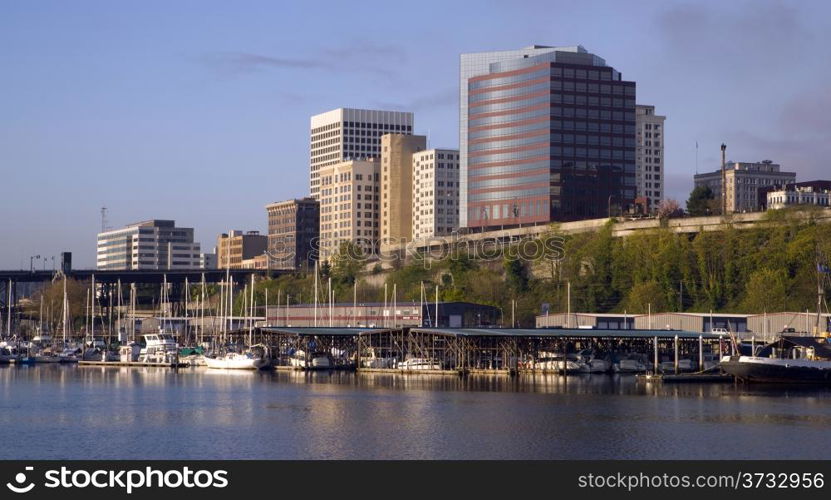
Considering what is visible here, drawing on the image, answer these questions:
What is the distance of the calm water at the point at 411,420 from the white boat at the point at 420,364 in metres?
12.4

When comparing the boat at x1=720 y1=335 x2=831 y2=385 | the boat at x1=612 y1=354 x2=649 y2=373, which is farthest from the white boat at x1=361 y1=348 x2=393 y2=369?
the boat at x1=720 y1=335 x2=831 y2=385

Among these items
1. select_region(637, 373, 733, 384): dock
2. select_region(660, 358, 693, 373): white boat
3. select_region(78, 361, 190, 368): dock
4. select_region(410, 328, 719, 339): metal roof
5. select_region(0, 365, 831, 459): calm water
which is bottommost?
select_region(78, 361, 190, 368): dock

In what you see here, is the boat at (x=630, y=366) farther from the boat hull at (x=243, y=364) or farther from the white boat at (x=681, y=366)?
the boat hull at (x=243, y=364)

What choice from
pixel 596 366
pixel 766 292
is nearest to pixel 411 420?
pixel 596 366

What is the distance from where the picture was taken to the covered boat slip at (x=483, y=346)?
6078 inches

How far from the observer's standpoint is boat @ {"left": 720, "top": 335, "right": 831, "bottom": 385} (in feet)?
448

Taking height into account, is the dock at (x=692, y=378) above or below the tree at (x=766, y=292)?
below

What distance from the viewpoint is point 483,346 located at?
16312 cm

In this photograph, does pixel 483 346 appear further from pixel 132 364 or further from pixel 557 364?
pixel 132 364

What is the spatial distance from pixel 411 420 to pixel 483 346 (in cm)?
6514

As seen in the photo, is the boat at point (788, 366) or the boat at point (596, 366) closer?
the boat at point (788, 366)

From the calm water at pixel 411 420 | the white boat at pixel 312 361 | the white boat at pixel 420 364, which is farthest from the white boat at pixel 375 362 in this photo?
the calm water at pixel 411 420
